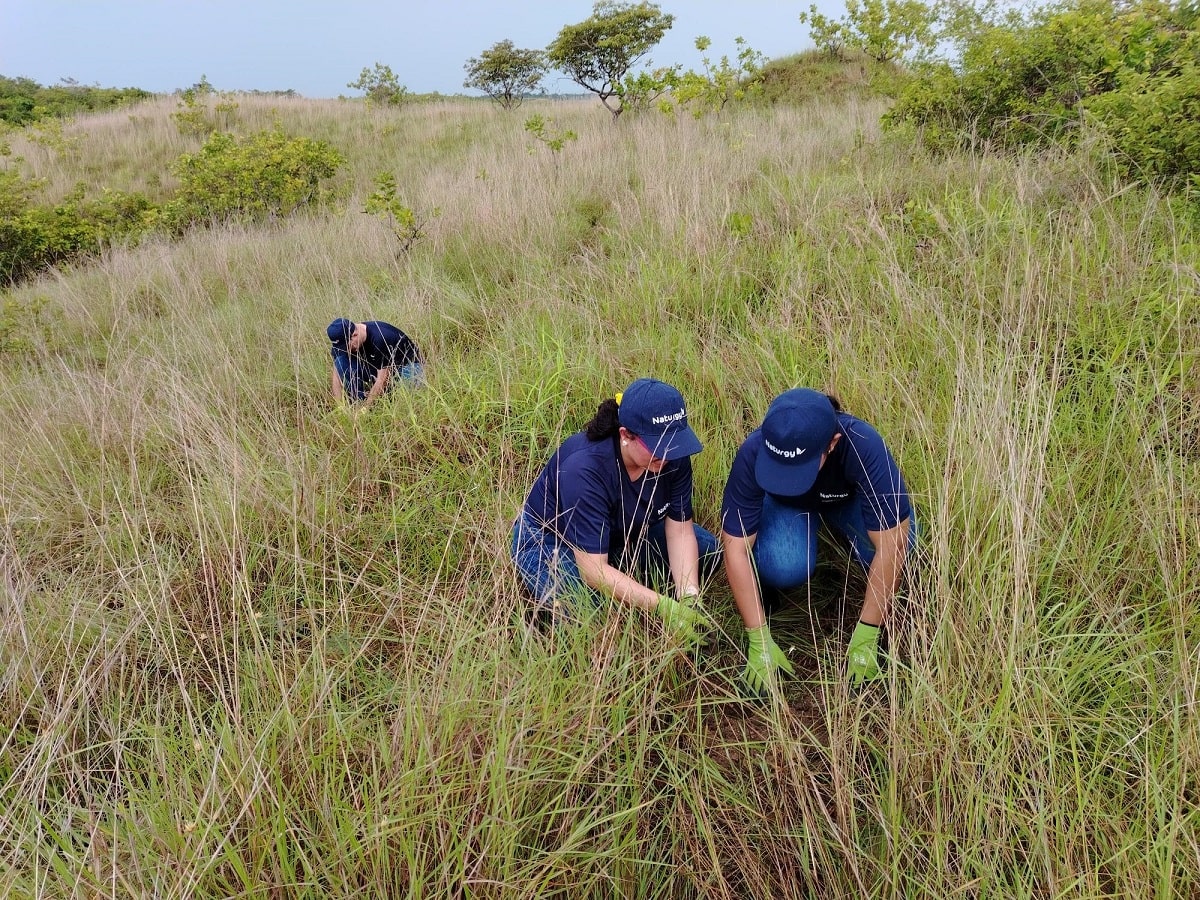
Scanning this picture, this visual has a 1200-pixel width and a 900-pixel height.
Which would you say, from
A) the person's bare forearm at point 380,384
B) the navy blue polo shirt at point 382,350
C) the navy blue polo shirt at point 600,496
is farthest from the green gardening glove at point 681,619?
the navy blue polo shirt at point 382,350

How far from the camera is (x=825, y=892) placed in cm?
139

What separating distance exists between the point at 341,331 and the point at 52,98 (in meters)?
20.3

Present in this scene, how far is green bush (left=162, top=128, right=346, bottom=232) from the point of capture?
8.36m

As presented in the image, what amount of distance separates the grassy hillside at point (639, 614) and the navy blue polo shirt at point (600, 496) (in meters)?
0.27

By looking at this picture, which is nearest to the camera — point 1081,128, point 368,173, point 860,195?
point 1081,128

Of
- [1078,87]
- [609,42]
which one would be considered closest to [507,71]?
[609,42]

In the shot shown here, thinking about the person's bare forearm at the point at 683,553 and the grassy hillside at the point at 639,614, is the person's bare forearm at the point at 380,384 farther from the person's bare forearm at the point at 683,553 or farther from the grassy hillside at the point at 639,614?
the person's bare forearm at the point at 683,553

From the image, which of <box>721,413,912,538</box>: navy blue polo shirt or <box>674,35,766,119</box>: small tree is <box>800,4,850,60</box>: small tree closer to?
<box>674,35,766,119</box>: small tree

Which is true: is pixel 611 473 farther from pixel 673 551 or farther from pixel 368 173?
pixel 368 173

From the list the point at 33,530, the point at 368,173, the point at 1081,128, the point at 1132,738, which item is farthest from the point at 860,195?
the point at 368,173

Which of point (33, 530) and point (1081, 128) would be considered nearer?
point (33, 530)

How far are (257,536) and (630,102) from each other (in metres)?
8.74

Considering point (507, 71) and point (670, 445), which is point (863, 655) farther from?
point (507, 71)

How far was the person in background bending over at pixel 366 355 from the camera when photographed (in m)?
3.56
